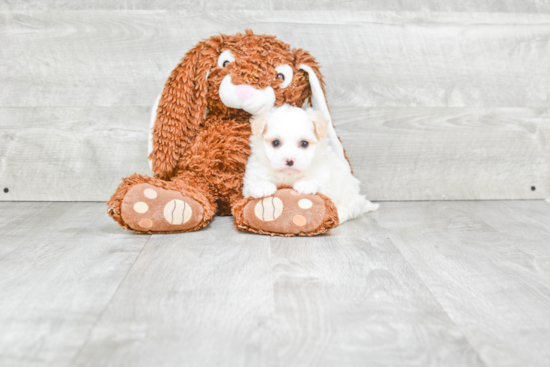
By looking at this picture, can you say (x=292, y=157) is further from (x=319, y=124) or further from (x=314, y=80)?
(x=314, y=80)

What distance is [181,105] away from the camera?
3.57ft

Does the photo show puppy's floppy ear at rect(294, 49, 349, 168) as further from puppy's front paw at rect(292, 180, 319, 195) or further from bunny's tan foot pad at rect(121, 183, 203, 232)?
bunny's tan foot pad at rect(121, 183, 203, 232)

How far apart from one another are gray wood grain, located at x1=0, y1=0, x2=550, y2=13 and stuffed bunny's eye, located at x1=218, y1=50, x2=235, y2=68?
11.6 inches

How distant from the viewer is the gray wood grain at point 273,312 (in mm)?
576

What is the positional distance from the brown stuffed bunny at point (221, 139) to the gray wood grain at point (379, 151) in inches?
10.2

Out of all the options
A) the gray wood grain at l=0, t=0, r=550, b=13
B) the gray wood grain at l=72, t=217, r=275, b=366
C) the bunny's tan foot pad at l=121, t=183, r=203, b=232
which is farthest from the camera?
the gray wood grain at l=0, t=0, r=550, b=13

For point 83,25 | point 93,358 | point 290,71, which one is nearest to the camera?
point 93,358

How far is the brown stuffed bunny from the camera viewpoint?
3.26 ft

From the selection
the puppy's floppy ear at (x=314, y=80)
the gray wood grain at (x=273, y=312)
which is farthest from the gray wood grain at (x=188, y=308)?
the puppy's floppy ear at (x=314, y=80)

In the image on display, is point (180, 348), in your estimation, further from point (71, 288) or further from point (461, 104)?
point (461, 104)

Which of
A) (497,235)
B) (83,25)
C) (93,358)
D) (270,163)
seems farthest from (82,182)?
(497,235)

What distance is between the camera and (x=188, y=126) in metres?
1.11

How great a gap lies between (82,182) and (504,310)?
1.11 m

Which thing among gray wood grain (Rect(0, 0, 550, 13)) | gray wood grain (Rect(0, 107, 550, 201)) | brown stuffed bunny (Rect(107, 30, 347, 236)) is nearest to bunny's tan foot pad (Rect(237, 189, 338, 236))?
brown stuffed bunny (Rect(107, 30, 347, 236))
